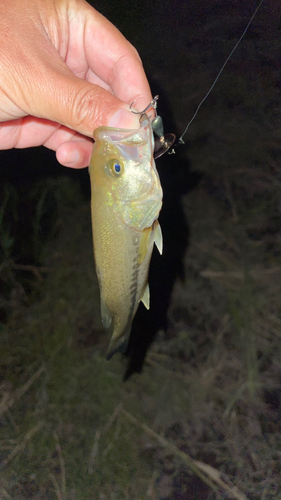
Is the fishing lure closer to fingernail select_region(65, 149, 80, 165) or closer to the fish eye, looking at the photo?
the fish eye

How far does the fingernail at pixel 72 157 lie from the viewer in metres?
1.38

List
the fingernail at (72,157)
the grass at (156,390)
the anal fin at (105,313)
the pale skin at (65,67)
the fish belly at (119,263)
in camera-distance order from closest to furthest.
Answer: the pale skin at (65,67)
the fish belly at (119,263)
the anal fin at (105,313)
the fingernail at (72,157)
the grass at (156,390)

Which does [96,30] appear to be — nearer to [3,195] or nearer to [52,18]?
[52,18]

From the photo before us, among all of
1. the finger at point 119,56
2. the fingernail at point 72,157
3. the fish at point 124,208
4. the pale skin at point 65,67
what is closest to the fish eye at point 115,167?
the fish at point 124,208

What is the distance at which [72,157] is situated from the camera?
1.38 meters

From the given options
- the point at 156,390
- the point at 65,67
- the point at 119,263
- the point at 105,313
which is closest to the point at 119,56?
the point at 65,67

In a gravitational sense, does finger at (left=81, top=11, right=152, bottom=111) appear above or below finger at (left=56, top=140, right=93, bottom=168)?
above

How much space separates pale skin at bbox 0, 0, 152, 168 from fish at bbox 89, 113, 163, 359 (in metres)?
0.06

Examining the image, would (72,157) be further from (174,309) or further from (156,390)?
(156,390)

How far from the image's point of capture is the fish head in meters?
0.80

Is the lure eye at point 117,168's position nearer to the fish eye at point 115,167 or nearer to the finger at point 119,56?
the fish eye at point 115,167

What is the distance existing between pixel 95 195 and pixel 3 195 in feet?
6.86

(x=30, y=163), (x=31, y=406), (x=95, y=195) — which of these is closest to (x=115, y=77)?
(x=95, y=195)

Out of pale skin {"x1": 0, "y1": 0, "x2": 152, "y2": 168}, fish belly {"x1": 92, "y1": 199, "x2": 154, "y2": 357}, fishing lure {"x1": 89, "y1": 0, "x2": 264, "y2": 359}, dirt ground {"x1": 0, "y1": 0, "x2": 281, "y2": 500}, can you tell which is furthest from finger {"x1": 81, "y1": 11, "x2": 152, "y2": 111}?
dirt ground {"x1": 0, "y1": 0, "x2": 281, "y2": 500}
